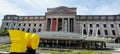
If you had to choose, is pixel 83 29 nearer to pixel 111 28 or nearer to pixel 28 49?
pixel 111 28

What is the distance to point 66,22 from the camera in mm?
74125

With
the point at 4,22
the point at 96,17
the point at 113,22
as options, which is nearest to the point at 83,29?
the point at 96,17

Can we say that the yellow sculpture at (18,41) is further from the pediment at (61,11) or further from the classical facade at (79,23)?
the pediment at (61,11)

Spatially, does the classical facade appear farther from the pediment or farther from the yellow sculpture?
the yellow sculpture

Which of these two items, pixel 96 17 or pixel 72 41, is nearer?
pixel 72 41

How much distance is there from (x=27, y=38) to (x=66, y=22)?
53.5m

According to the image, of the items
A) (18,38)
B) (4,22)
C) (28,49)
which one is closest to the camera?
(18,38)

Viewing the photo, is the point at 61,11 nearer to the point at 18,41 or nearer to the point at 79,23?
the point at 79,23

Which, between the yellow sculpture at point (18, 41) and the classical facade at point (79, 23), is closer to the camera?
the yellow sculpture at point (18, 41)

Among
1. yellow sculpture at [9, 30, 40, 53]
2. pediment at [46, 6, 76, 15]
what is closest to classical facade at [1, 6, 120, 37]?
pediment at [46, 6, 76, 15]

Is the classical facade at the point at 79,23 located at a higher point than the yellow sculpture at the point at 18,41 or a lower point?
lower

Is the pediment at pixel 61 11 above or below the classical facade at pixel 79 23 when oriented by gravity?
above

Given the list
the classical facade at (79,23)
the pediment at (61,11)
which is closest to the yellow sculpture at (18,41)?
the classical facade at (79,23)

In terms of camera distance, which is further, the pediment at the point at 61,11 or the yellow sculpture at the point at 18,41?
the pediment at the point at 61,11
